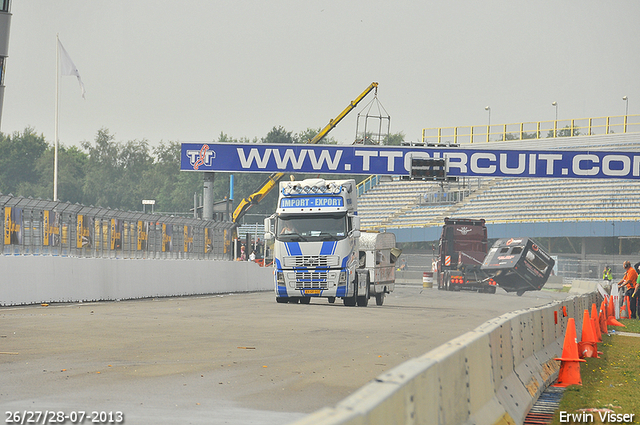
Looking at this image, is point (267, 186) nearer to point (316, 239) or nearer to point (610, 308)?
point (316, 239)

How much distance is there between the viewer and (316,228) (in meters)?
25.1

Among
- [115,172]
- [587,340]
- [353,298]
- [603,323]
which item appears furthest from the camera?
[115,172]

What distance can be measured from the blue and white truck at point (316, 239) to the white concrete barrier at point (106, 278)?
14.9ft

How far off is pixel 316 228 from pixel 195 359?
45.5 feet

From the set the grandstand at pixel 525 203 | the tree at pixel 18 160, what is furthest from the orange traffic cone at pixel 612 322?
the tree at pixel 18 160

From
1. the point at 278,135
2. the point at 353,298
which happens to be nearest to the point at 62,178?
the point at 278,135

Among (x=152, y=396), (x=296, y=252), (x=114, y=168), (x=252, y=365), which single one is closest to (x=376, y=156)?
(x=296, y=252)

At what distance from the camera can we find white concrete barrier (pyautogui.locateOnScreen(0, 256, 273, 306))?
20.9 m

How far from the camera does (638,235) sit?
60.5 m

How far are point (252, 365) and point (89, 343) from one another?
10.7 ft

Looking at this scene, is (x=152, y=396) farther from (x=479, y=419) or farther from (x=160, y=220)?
(x=160, y=220)

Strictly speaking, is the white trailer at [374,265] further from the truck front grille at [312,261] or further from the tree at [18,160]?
the tree at [18,160]

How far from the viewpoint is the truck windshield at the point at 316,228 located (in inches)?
986

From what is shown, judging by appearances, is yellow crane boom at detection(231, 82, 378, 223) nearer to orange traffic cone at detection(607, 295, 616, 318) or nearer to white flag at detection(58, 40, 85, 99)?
white flag at detection(58, 40, 85, 99)
